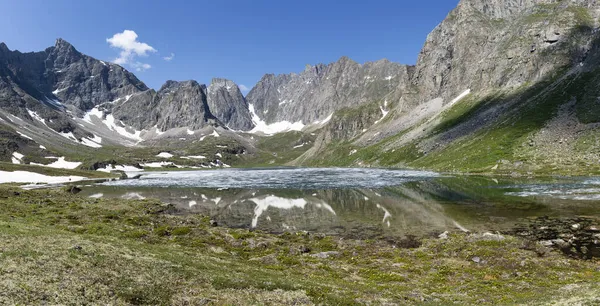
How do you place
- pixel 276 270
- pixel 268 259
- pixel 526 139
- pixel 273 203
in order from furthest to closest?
pixel 526 139 < pixel 273 203 < pixel 268 259 < pixel 276 270

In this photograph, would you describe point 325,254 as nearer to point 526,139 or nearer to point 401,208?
point 401,208

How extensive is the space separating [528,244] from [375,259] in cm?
1689

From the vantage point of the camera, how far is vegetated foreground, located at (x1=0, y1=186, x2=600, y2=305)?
1783 cm

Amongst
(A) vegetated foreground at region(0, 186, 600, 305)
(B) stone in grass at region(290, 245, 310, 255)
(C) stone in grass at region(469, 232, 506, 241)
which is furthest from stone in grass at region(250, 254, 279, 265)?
(C) stone in grass at region(469, 232, 506, 241)

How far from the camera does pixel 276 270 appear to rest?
3097 cm

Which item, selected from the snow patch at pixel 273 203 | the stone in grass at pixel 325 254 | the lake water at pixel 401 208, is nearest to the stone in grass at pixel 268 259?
the stone in grass at pixel 325 254

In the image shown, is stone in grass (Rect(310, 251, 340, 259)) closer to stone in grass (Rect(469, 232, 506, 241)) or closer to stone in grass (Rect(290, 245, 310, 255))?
stone in grass (Rect(290, 245, 310, 255))

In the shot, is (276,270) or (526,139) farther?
(526,139)

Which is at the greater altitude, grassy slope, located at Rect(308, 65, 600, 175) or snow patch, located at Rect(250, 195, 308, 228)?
grassy slope, located at Rect(308, 65, 600, 175)

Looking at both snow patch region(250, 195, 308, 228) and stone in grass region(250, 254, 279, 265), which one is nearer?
stone in grass region(250, 254, 279, 265)

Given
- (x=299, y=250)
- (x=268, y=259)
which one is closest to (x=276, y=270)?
(x=268, y=259)

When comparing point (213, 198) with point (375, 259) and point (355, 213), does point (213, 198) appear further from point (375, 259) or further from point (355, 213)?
point (375, 259)

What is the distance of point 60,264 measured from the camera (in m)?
19.3

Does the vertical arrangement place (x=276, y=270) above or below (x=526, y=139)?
below
